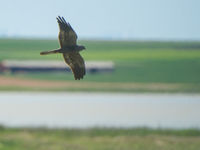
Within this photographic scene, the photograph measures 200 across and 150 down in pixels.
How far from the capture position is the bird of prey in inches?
303

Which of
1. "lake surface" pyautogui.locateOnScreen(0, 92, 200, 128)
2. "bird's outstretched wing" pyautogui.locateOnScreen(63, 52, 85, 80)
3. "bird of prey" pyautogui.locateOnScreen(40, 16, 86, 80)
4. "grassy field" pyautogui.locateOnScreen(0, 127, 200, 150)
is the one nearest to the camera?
"bird of prey" pyautogui.locateOnScreen(40, 16, 86, 80)

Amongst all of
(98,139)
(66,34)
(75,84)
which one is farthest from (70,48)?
(75,84)

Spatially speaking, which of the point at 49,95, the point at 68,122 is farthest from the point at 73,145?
the point at 49,95

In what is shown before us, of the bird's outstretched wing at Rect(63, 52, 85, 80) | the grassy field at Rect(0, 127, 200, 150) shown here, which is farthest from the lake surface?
the bird's outstretched wing at Rect(63, 52, 85, 80)

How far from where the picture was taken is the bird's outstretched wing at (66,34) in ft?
25.4

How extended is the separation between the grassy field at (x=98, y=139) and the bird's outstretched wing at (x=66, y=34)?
1771cm

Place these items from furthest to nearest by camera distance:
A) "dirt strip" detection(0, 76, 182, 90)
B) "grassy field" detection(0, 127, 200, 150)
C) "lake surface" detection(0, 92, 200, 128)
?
"dirt strip" detection(0, 76, 182, 90) → "lake surface" detection(0, 92, 200, 128) → "grassy field" detection(0, 127, 200, 150)

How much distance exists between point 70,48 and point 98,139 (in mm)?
19967

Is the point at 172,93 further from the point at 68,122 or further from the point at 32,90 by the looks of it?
the point at 68,122

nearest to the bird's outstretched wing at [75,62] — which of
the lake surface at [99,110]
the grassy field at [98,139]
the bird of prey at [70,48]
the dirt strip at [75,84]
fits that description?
the bird of prey at [70,48]

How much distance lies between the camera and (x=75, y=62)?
26.2ft

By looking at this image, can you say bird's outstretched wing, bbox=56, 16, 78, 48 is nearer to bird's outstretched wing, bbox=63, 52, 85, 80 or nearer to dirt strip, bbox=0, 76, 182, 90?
bird's outstretched wing, bbox=63, 52, 85, 80

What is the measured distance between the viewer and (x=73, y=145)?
26.0 m

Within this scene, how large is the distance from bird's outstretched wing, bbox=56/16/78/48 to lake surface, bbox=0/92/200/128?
75.0 feet
